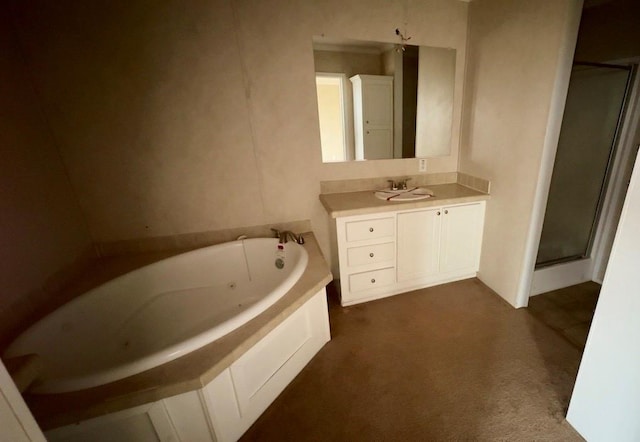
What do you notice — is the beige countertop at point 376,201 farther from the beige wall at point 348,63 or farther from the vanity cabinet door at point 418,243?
the beige wall at point 348,63

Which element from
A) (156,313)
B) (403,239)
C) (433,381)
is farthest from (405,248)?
(156,313)

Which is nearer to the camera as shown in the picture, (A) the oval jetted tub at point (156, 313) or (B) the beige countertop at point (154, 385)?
(B) the beige countertop at point (154, 385)

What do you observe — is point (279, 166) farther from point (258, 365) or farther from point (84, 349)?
point (84, 349)

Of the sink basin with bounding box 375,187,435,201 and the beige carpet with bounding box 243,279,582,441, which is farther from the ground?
the sink basin with bounding box 375,187,435,201

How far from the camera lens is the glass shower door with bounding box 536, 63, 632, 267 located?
5.69 ft

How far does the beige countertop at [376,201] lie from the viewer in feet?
5.78

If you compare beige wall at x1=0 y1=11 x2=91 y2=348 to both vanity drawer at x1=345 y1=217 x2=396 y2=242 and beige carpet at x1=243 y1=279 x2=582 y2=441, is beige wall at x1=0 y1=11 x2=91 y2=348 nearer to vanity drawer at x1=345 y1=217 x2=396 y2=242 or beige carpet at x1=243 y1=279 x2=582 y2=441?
beige carpet at x1=243 y1=279 x2=582 y2=441

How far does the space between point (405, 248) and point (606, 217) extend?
1.53m

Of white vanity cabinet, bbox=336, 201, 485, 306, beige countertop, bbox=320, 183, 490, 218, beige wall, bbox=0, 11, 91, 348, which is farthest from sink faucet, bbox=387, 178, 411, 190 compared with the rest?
beige wall, bbox=0, 11, 91, 348

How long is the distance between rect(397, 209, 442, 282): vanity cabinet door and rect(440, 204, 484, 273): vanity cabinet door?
65mm

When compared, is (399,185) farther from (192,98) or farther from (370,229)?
(192,98)

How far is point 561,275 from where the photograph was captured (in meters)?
1.99

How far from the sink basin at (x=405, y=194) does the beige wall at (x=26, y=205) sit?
2060 millimetres

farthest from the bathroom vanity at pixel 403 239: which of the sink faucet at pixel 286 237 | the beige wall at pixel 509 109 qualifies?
the sink faucet at pixel 286 237
